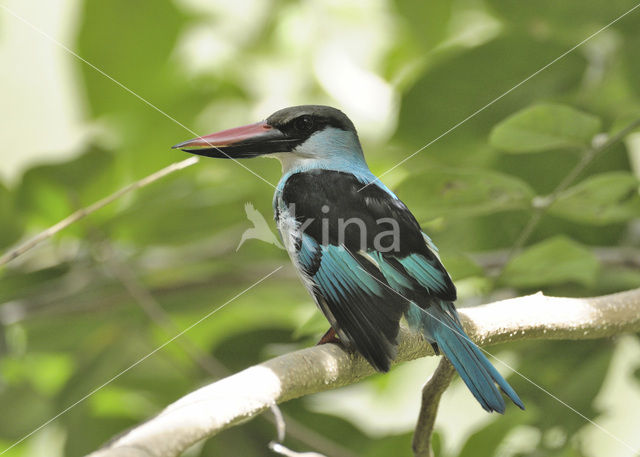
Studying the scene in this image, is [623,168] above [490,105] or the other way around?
the other way around

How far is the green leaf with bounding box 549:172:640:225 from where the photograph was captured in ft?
5.97

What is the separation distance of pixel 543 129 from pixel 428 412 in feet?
2.35

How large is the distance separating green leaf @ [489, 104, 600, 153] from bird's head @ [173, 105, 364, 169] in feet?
1.69

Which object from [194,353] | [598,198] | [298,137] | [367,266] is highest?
[298,137]

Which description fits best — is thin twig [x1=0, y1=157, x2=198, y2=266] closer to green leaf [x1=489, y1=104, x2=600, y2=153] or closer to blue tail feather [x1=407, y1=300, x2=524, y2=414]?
blue tail feather [x1=407, y1=300, x2=524, y2=414]

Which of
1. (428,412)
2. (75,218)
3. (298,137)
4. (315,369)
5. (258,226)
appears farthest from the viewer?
(258,226)

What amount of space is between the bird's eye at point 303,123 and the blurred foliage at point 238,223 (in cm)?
27

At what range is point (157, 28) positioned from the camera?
239 cm

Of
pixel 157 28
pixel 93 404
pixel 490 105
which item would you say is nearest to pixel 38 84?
pixel 157 28

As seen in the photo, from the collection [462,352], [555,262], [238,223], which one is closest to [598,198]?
[555,262]

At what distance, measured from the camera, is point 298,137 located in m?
2.12

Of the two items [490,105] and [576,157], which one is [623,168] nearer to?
[576,157]

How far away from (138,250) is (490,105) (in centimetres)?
116

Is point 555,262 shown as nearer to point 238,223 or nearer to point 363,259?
point 363,259
